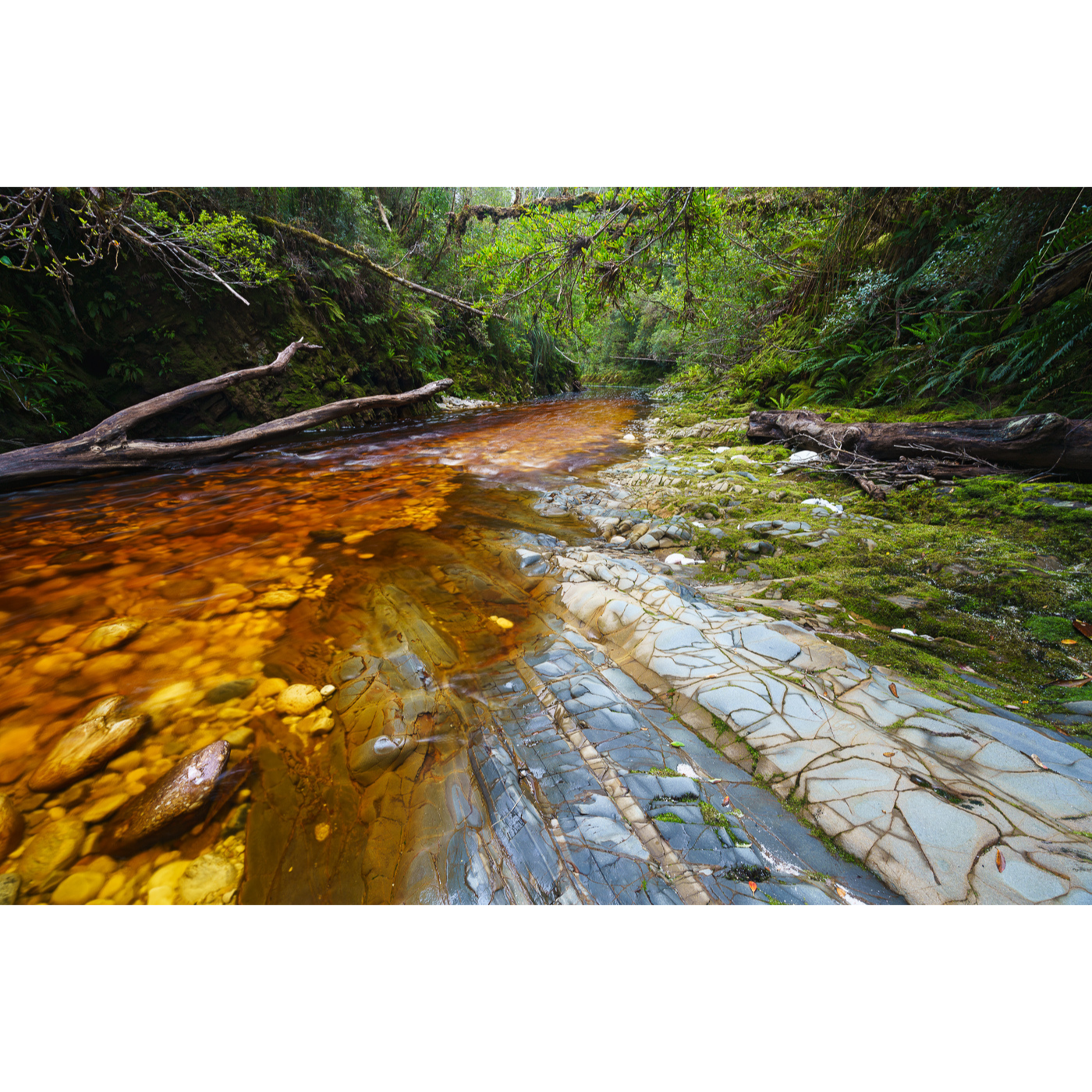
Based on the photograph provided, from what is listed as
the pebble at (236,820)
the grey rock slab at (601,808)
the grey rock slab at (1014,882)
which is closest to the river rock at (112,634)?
the pebble at (236,820)

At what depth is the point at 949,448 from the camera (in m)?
3.60

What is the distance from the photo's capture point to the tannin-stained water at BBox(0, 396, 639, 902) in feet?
4.21

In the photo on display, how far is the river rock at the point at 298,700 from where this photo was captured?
1734mm

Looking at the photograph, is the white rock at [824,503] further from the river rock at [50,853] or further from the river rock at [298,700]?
the river rock at [50,853]

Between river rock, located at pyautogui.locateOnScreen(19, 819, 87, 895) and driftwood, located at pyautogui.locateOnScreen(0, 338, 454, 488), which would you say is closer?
river rock, located at pyautogui.locateOnScreen(19, 819, 87, 895)

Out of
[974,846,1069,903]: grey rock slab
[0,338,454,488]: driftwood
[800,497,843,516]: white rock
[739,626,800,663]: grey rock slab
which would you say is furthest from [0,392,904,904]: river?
[800,497,843,516]: white rock

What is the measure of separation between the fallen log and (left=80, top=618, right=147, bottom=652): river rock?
5662 millimetres

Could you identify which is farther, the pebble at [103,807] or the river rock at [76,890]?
the pebble at [103,807]

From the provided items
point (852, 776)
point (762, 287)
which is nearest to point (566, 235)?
point (852, 776)

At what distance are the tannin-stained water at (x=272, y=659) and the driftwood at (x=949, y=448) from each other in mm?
2899

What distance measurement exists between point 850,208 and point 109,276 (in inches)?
396

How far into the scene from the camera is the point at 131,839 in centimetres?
129

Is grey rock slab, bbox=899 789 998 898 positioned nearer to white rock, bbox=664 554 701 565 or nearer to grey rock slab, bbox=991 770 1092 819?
grey rock slab, bbox=991 770 1092 819

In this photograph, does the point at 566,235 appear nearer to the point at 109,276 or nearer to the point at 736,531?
the point at 736,531
